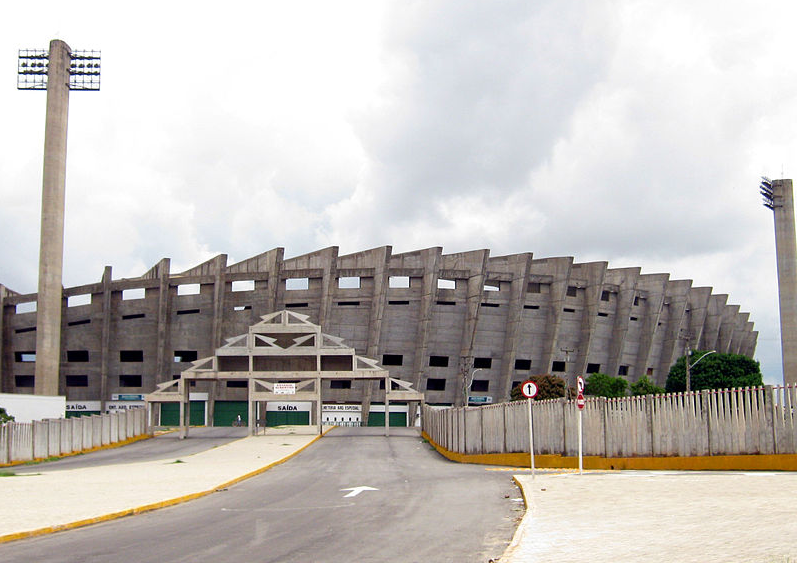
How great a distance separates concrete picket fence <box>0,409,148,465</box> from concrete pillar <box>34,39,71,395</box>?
22.9 m

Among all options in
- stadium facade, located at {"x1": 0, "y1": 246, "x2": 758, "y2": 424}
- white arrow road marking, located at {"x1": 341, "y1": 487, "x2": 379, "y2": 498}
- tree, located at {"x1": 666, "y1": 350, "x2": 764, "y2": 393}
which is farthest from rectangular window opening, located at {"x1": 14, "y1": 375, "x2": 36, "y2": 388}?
tree, located at {"x1": 666, "y1": 350, "x2": 764, "y2": 393}

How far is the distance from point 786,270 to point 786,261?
1.41 metres

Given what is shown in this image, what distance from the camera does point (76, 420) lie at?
40.3 m

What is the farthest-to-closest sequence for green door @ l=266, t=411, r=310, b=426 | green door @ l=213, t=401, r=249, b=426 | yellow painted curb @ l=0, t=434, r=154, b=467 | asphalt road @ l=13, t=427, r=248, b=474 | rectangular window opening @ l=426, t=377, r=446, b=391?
rectangular window opening @ l=426, t=377, r=446, b=391
green door @ l=266, t=411, r=310, b=426
green door @ l=213, t=401, r=249, b=426
yellow painted curb @ l=0, t=434, r=154, b=467
asphalt road @ l=13, t=427, r=248, b=474

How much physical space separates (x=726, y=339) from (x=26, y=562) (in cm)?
11102

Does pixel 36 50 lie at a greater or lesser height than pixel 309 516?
greater

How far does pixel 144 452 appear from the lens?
39.9 meters

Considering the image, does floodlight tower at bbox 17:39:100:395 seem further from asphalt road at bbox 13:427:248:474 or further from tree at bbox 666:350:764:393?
tree at bbox 666:350:764:393

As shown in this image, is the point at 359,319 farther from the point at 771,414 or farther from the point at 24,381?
the point at 771,414

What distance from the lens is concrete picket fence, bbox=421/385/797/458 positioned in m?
18.9

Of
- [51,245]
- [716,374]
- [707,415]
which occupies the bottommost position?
[707,415]

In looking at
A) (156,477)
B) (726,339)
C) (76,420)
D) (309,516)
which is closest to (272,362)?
(76,420)

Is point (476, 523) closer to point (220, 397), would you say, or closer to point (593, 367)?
point (220, 397)

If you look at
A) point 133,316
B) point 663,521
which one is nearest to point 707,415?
point 663,521
